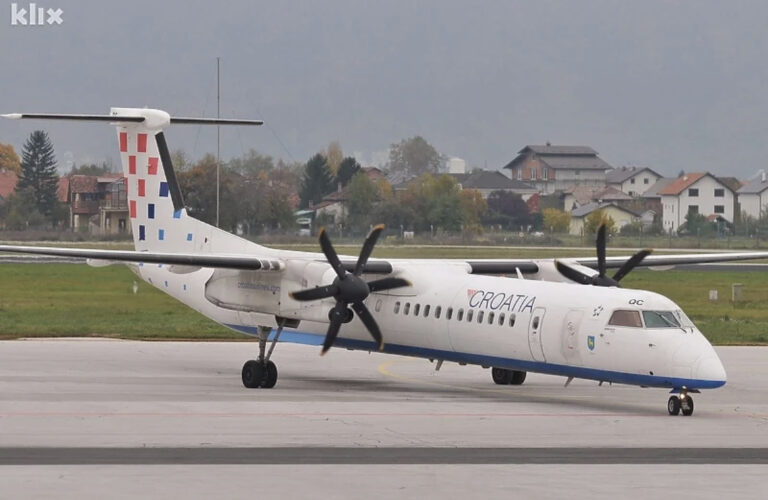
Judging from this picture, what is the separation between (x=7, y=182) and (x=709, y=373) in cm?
9614

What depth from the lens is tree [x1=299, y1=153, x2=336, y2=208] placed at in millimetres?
103056

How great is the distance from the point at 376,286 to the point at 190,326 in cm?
1817

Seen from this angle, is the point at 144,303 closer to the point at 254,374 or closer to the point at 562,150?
the point at 254,374

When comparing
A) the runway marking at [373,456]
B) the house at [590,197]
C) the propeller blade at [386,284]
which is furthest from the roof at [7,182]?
the runway marking at [373,456]

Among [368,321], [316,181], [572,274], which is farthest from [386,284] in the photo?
[316,181]

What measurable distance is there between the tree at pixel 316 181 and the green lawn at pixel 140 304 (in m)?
28.9

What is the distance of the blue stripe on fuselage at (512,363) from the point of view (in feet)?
70.0

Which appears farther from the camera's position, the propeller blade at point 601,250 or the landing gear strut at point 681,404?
the propeller blade at point 601,250

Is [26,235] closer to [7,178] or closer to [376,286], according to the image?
[7,178]

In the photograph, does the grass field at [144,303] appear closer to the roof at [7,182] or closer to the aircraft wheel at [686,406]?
the aircraft wheel at [686,406]

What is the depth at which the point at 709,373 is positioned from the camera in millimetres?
21047

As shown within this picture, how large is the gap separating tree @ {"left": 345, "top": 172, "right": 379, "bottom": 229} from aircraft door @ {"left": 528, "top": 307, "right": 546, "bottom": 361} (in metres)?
54.0

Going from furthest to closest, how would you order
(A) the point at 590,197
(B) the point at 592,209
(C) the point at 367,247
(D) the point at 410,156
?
(D) the point at 410,156
(A) the point at 590,197
(B) the point at 592,209
(C) the point at 367,247

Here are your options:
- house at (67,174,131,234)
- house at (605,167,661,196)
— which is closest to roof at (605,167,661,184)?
house at (605,167,661,196)
